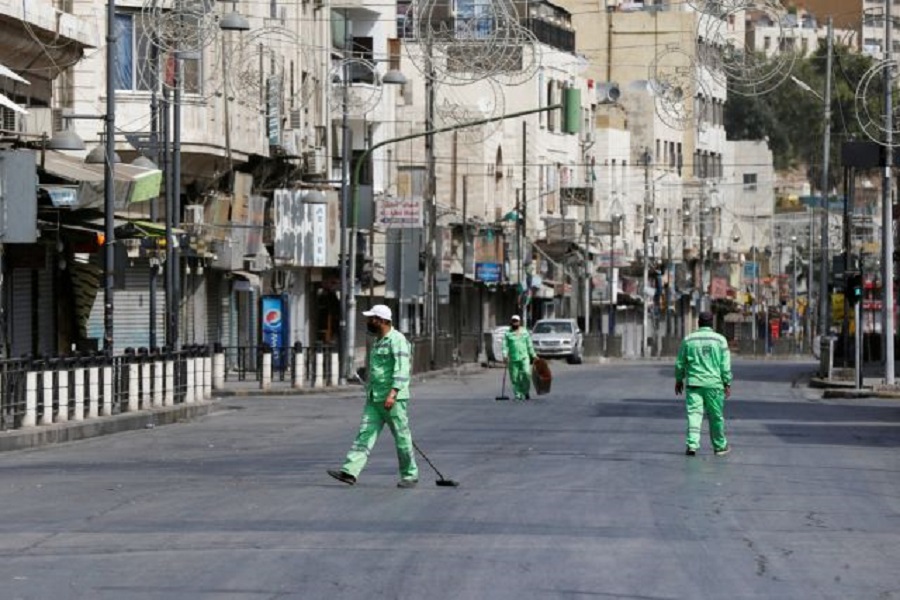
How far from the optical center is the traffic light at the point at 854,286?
5500cm

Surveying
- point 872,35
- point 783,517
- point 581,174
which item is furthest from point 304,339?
point 872,35

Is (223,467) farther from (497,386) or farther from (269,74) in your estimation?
(269,74)

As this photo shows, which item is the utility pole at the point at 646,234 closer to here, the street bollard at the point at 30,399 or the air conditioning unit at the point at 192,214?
the air conditioning unit at the point at 192,214

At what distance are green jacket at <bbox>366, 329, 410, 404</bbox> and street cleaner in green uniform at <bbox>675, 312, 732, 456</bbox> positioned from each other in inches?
240

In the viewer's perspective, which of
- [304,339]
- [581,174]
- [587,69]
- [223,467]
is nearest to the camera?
[223,467]

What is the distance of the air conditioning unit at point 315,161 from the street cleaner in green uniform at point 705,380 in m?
38.9

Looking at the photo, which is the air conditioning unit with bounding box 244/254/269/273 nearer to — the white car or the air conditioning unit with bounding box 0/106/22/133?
the air conditioning unit with bounding box 0/106/22/133

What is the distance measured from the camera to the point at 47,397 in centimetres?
3067

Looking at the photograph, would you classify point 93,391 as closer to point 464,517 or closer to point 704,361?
point 704,361

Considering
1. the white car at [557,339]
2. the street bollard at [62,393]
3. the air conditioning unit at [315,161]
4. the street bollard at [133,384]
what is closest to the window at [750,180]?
the white car at [557,339]

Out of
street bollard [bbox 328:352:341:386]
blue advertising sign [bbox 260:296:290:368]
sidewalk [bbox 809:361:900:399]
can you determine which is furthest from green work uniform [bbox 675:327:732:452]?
blue advertising sign [bbox 260:296:290:368]

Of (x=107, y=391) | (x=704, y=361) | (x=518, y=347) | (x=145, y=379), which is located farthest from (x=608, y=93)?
(x=704, y=361)

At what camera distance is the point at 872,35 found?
165 meters

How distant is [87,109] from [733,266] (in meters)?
102
